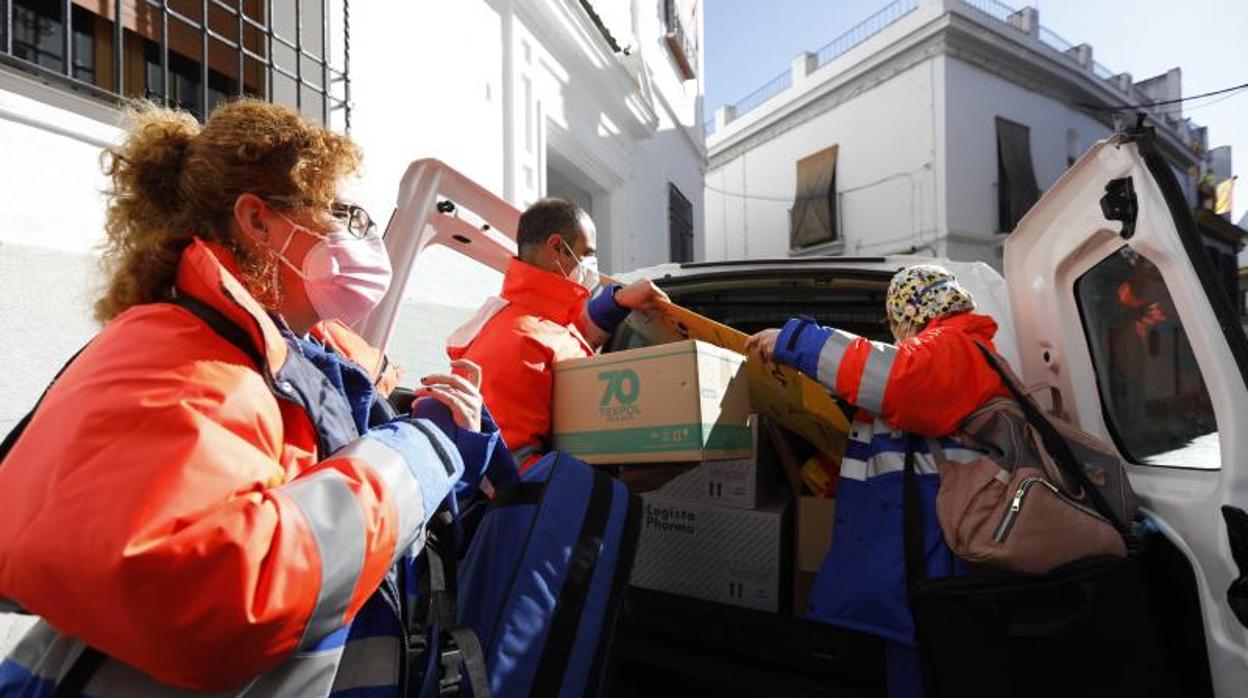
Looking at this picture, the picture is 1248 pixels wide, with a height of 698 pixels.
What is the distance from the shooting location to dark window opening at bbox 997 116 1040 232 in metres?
15.5

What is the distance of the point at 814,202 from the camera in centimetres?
1780

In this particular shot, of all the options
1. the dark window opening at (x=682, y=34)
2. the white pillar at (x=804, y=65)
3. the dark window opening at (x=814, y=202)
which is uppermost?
the white pillar at (x=804, y=65)

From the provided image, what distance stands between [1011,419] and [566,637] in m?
1.33

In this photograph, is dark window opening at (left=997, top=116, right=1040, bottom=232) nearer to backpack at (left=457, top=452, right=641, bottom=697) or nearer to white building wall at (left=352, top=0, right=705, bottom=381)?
white building wall at (left=352, top=0, right=705, bottom=381)

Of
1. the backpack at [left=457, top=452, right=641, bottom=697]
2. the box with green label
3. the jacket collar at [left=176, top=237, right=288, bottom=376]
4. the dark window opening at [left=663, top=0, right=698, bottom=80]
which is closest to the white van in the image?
the box with green label

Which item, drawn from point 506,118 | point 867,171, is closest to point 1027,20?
point 867,171

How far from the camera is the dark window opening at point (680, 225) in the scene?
36.2ft

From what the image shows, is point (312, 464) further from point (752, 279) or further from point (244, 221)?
point (752, 279)

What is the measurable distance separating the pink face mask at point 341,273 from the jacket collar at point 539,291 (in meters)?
0.81

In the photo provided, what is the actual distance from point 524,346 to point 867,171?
16242 millimetres

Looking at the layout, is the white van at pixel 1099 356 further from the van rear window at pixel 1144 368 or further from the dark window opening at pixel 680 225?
the dark window opening at pixel 680 225

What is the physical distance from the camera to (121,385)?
944 mm

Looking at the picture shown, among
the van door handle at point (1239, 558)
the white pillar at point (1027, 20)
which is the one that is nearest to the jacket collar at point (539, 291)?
the van door handle at point (1239, 558)

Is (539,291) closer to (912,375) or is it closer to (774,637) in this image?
(912,375)
